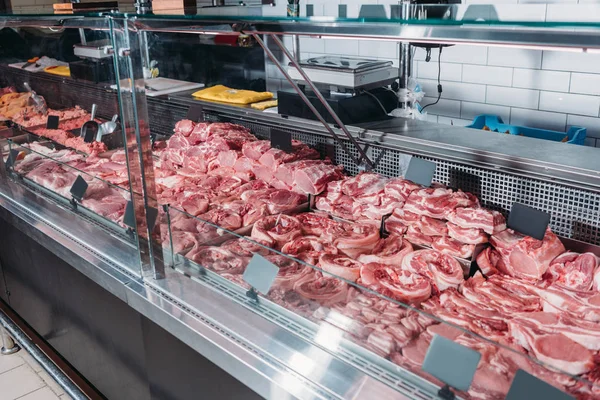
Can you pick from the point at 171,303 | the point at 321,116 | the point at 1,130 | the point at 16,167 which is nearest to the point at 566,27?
the point at 171,303

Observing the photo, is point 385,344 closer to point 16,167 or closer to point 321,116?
point 321,116

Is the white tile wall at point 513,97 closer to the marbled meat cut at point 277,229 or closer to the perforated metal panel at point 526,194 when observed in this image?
the perforated metal panel at point 526,194

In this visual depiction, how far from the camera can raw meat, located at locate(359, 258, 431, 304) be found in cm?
187

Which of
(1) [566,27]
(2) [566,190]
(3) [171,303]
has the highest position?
(1) [566,27]

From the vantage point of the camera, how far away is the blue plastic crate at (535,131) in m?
4.09

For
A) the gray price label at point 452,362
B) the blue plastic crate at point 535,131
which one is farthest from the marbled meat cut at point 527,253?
the blue plastic crate at point 535,131

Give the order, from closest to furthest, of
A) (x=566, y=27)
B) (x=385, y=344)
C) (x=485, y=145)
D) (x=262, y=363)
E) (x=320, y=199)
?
1. (x=566, y=27)
2. (x=385, y=344)
3. (x=262, y=363)
4. (x=485, y=145)
5. (x=320, y=199)

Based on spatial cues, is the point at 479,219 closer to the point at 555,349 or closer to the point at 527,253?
the point at 527,253

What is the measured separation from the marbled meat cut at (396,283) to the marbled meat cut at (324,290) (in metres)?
0.24

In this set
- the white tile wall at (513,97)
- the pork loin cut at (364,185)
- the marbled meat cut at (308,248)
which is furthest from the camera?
the white tile wall at (513,97)

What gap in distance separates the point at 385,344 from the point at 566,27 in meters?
0.93

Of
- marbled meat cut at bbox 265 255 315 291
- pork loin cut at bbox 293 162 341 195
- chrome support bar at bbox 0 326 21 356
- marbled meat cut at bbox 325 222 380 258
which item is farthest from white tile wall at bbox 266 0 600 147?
chrome support bar at bbox 0 326 21 356

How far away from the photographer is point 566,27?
114 centimetres

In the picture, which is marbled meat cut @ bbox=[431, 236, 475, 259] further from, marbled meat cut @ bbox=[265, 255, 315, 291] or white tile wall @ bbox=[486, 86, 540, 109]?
white tile wall @ bbox=[486, 86, 540, 109]
